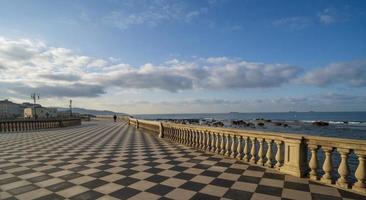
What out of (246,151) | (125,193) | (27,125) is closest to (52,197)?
(125,193)

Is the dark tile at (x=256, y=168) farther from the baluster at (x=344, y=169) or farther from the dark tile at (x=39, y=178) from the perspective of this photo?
the dark tile at (x=39, y=178)

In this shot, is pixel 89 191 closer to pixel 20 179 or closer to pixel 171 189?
pixel 171 189

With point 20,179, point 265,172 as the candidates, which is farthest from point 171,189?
point 20,179

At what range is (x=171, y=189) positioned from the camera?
462cm

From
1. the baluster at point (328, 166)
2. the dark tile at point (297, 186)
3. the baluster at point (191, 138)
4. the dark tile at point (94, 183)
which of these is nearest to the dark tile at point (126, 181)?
the dark tile at point (94, 183)

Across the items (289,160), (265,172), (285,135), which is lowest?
(265,172)

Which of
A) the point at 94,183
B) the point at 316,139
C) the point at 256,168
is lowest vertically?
the point at 256,168

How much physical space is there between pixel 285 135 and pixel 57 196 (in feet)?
17.4

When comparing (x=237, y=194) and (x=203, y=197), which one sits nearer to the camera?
(x=203, y=197)

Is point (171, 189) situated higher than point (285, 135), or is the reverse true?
point (285, 135)

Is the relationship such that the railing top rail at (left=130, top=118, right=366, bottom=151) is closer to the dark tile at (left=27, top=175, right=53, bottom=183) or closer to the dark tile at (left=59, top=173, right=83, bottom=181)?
the dark tile at (left=59, top=173, right=83, bottom=181)

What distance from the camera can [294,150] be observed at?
18.0ft

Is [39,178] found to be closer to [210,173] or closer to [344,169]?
[210,173]

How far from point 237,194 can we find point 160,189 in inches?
60.9
